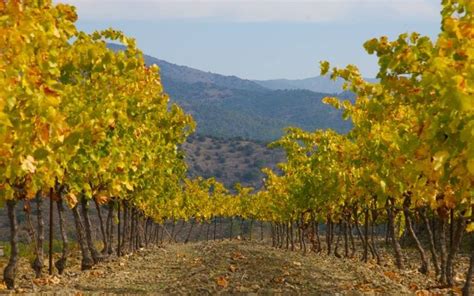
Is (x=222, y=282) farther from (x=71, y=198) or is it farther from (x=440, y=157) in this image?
(x=440, y=157)

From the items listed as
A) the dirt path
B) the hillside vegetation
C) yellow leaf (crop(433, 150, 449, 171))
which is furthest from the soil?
the hillside vegetation

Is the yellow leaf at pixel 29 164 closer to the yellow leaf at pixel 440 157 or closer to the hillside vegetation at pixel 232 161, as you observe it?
the yellow leaf at pixel 440 157

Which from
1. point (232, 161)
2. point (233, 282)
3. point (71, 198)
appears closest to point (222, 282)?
point (233, 282)

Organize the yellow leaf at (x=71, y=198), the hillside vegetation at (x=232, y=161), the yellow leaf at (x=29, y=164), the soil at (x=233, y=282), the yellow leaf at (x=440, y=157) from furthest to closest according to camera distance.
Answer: the hillside vegetation at (x=232, y=161) < the soil at (x=233, y=282) < the yellow leaf at (x=71, y=198) < the yellow leaf at (x=29, y=164) < the yellow leaf at (x=440, y=157)

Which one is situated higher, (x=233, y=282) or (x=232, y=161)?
(x=233, y=282)

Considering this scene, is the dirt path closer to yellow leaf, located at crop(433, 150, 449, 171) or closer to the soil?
the soil

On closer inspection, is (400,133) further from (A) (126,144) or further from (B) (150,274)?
(B) (150,274)

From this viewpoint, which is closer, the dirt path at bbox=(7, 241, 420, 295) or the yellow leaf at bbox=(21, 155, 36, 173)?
the yellow leaf at bbox=(21, 155, 36, 173)

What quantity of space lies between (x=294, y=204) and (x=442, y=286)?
24.1m

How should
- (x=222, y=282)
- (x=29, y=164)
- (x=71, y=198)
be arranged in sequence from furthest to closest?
(x=222, y=282)
(x=71, y=198)
(x=29, y=164)

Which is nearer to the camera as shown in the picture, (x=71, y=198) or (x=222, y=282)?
(x=71, y=198)

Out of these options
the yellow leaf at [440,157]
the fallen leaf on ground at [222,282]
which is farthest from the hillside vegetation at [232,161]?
the yellow leaf at [440,157]

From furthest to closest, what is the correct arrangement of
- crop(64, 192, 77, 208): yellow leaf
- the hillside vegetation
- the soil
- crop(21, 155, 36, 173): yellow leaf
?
the hillside vegetation
the soil
crop(64, 192, 77, 208): yellow leaf
crop(21, 155, 36, 173): yellow leaf

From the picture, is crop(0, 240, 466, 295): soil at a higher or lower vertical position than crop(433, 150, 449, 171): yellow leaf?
lower
